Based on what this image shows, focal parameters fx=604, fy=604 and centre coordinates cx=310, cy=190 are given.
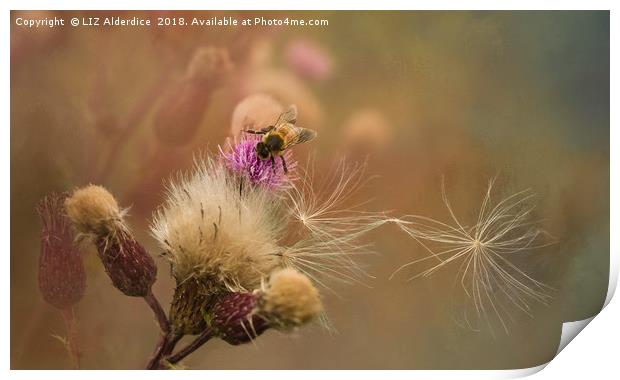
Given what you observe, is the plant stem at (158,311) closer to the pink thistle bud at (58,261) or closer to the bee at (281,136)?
the pink thistle bud at (58,261)

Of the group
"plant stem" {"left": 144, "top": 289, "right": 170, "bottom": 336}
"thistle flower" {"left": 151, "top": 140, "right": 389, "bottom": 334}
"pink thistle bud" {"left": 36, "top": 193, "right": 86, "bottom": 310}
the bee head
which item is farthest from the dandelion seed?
"pink thistle bud" {"left": 36, "top": 193, "right": 86, "bottom": 310}

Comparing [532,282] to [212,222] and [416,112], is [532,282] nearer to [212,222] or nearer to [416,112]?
[416,112]

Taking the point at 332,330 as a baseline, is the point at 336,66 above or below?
above

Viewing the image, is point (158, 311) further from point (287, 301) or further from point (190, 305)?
point (287, 301)

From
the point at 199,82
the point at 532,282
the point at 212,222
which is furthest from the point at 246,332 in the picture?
the point at 532,282

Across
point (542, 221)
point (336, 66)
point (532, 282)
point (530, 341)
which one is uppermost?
point (336, 66)

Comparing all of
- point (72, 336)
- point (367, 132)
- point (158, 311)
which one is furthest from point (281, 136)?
point (72, 336)
